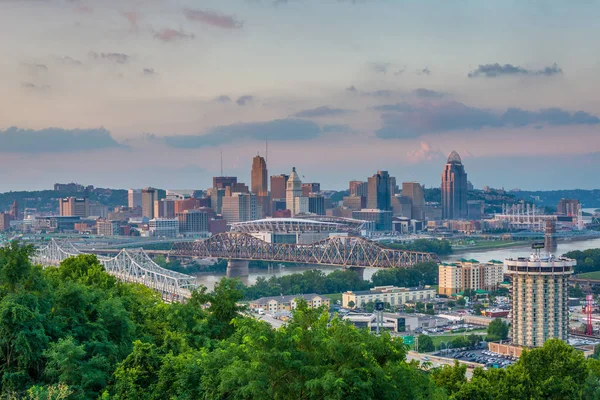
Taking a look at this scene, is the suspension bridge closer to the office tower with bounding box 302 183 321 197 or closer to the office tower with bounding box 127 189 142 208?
the office tower with bounding box 302 183 321 197

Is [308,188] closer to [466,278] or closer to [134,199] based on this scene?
[134,199]

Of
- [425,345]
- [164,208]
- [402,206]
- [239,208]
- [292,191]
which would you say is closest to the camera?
[425,345]

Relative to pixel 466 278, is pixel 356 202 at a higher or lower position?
higher

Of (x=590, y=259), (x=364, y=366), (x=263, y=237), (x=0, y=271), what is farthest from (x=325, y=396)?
(x=263, y=237)

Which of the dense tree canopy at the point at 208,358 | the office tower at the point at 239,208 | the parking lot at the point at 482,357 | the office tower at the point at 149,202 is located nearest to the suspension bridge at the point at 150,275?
the parking lot at the point at 482,357

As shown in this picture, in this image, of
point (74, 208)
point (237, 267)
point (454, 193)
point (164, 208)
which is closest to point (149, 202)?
point (164, 208)

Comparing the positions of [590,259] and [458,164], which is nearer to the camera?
[590,259]

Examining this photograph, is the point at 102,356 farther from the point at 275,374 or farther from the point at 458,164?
the point at 458,164
